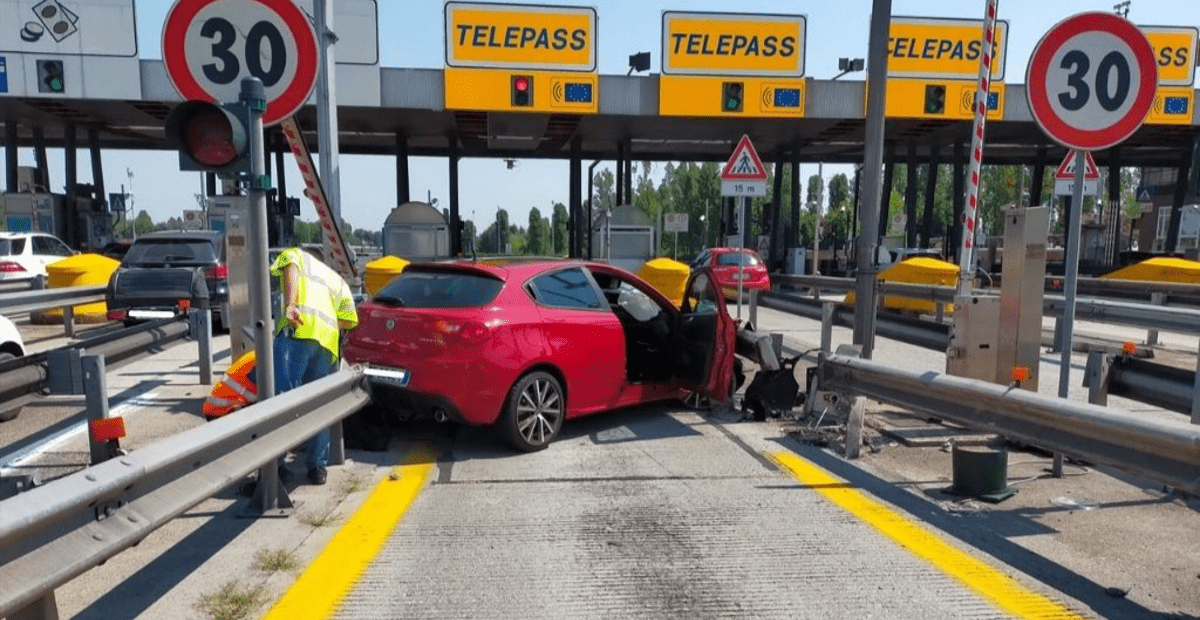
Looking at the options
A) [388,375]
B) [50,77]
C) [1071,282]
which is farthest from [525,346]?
[50,77]

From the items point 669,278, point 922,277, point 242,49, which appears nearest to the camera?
point 242,49

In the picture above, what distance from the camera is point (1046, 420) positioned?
4.28 meters

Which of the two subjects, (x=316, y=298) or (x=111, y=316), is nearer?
(x=316, y=298)

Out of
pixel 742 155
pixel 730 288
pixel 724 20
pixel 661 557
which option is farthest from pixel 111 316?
pixel 724 20

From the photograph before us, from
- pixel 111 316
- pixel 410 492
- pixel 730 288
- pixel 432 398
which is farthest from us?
pixel 730 288

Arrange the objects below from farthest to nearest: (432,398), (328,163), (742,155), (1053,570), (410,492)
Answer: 1. (742,155)
2. (328,163)
3. (432,398)
4. (410,492)
5. (1053,570)

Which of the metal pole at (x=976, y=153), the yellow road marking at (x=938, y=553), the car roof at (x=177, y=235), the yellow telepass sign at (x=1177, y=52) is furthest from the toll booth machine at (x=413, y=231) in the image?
the yellow telepass sign at (x=1177, y=52)

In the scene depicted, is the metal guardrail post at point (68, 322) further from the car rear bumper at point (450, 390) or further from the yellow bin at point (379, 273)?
the car rear bumper at point (450, 390)

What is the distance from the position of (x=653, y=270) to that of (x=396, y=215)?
27.1 feet

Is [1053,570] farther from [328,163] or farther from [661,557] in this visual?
[328,163]

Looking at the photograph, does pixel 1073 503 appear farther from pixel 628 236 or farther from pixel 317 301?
pixel 628 236

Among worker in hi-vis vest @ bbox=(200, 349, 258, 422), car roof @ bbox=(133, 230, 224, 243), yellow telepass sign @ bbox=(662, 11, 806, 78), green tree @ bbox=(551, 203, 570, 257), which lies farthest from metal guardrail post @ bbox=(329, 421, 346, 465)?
green tree @ bbox=(551, 203, 570, 257)

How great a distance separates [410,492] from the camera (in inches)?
192

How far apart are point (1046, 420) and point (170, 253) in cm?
1217
